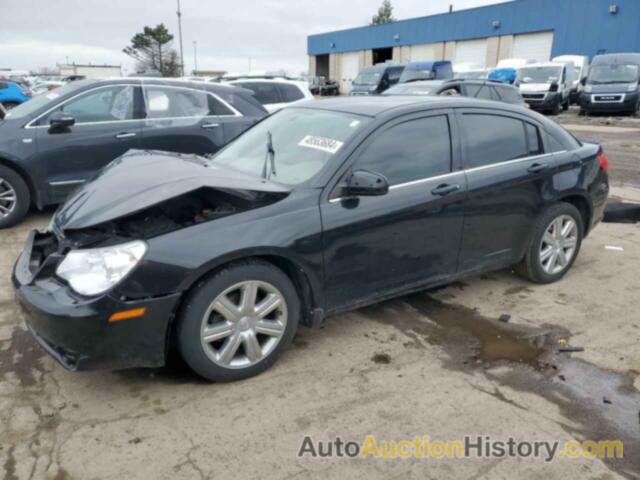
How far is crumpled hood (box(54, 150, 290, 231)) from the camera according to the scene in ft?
10.1

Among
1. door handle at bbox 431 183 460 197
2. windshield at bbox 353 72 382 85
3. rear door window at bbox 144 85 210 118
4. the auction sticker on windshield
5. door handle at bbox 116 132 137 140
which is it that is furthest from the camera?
windshield at bbox 353 72 382 85

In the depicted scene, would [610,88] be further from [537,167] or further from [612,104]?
[537,167]

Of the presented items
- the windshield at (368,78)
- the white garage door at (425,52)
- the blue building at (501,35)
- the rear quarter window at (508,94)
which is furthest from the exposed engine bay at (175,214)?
the white garage door at (425,52)

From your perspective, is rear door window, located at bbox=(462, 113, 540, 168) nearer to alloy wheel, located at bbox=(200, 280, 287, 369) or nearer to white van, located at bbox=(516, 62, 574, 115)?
alloy wheel, located at bbox=(200, 280, 287, 369)

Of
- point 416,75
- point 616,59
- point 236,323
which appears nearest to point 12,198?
point 236,323

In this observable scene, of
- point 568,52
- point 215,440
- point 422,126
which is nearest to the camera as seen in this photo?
point 215,440

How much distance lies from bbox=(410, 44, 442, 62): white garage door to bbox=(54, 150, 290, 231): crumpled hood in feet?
140

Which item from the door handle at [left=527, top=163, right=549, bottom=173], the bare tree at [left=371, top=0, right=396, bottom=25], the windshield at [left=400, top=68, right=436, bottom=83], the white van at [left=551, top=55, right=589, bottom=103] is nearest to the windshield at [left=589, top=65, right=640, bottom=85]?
the white van at [left=551, top=55, right=589, bottom=103]

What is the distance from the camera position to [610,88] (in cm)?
2155

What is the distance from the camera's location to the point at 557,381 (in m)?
3.33

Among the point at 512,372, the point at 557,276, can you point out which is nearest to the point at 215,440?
the point at 512,372

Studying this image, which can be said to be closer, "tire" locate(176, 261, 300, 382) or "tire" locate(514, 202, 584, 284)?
"tire" locate(176, 261, 300, 382)

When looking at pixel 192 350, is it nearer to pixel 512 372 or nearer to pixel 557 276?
pixel 512 372

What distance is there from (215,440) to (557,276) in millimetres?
3483
